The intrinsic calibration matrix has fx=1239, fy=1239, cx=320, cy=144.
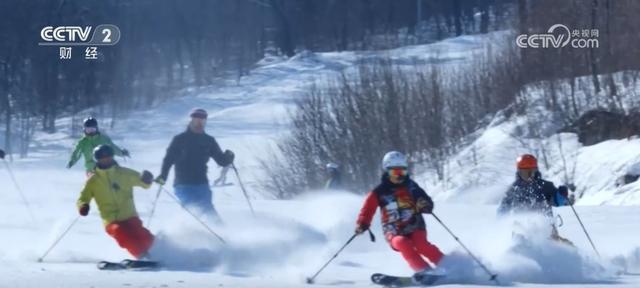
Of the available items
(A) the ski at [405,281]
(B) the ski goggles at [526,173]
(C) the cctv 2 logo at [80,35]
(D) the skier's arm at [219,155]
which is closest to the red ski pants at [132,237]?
(D) the skier's arm at [219,155]

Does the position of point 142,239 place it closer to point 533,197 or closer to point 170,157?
point 170,157

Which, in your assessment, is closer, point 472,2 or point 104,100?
point 104,100

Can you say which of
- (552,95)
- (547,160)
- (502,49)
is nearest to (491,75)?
(502,49)

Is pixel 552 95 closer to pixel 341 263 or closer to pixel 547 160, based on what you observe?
pixel 547 160

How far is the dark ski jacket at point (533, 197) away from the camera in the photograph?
1280cm

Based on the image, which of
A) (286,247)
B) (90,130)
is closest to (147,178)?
(286,247)

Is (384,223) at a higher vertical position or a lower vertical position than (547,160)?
higher

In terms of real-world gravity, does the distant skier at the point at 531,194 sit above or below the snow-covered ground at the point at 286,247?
above

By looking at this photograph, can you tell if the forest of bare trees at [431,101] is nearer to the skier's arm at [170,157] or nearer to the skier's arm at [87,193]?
the skier's arm at [170,157]

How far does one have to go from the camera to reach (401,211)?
1171 cm

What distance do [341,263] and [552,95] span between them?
69.0 feet

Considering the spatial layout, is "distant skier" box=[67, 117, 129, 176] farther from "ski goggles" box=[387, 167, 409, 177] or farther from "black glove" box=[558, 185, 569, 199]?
"black glove" box=[558, 185, 569, 199]

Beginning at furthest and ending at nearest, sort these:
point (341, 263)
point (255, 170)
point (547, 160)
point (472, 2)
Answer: point (472, 2) → point (255, 170) → point (547, 160) → point (341, 263)

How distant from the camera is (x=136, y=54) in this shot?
5097cm
